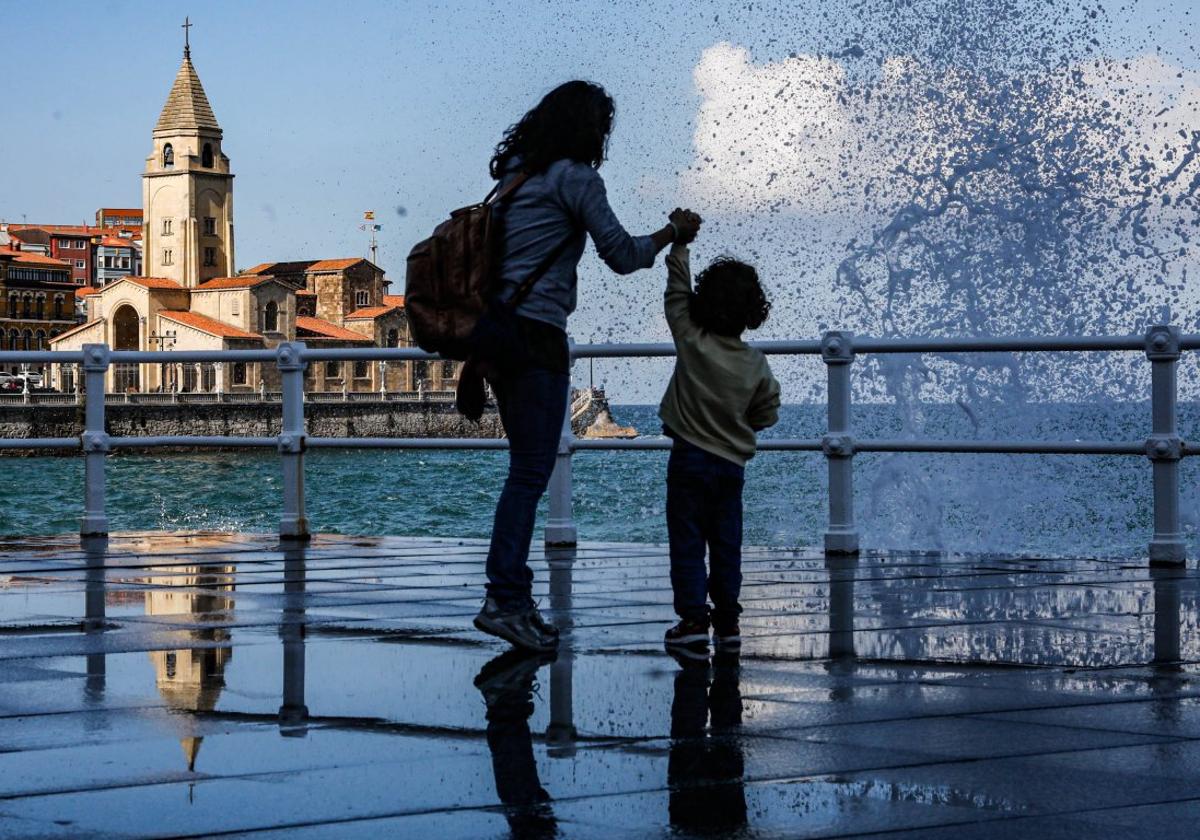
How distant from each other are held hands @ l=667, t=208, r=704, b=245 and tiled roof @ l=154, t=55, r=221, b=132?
152 meters

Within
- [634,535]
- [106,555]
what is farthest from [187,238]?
[106,555]

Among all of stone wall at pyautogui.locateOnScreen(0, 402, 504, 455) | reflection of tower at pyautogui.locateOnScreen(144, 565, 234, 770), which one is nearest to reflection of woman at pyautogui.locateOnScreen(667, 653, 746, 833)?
reflection of tower at pyautogui.locateOnScreen(144, 565, 234, 770)

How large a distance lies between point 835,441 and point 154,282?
437 feet

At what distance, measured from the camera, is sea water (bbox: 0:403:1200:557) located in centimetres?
2508

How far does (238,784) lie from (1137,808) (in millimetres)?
1464

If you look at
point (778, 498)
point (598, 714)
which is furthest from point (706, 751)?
point (778, 498)

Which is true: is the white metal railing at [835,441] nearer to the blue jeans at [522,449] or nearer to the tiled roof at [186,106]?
the blue jeans at [522,449]

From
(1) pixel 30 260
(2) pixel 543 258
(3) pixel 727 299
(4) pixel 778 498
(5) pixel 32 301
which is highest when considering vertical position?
(1) pixel 30 260

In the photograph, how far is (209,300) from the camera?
13788cm

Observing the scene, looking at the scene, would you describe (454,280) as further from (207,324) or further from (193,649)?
(207,324)

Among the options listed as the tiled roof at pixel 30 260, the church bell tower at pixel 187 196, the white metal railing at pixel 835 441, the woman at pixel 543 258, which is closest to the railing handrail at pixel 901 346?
the white metal railing at pixel 835 441

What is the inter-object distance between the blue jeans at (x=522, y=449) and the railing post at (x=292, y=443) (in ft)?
14.3

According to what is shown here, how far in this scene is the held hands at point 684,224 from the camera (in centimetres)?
529

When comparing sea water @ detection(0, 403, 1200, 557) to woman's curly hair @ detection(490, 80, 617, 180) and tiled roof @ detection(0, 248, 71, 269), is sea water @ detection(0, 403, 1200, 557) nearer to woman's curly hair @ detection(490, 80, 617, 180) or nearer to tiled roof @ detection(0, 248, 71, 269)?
woman's curly hair @ detection(490, 80, 617, 180)
